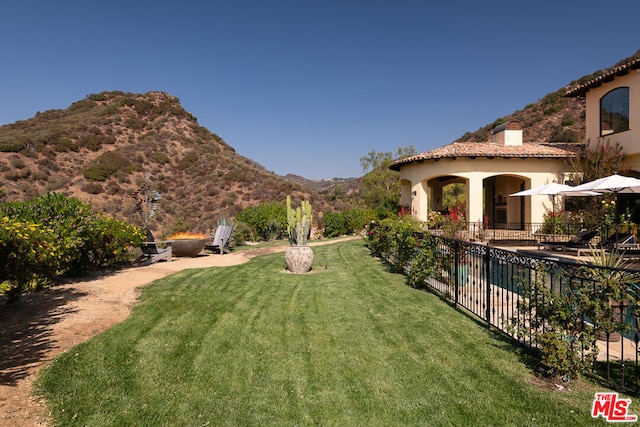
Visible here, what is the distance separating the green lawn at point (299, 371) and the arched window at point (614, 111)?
45.0 ft

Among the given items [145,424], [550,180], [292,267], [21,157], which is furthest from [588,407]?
[21,157]

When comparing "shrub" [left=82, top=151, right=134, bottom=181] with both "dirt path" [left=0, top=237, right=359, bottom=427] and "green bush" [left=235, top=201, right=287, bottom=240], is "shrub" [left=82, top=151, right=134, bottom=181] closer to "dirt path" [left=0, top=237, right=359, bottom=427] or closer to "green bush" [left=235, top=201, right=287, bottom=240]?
"green bush" [left=235, top=201, right=287, bottom=240]

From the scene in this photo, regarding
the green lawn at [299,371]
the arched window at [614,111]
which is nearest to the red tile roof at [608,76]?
the arched window at [614,111]

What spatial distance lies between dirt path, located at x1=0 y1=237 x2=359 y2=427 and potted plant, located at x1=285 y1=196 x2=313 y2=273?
3.43m

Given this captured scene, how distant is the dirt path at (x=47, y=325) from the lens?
10.8 ft

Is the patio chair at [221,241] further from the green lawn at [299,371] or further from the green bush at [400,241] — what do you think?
the green lawn at [299,371]

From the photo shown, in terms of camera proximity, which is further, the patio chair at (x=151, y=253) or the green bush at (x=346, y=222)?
the green bush at (x=346, y=222)

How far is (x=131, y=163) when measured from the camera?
33.3 meters

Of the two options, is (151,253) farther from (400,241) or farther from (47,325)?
(400,241)

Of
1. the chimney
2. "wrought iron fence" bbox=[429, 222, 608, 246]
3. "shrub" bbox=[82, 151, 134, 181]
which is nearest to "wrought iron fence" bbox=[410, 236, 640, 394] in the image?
"wrought iron fence" bbox=[429, 222, 608, 246]

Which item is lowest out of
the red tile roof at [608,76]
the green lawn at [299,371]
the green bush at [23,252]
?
the green lawn at [299,371]

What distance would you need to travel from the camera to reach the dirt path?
3.28m

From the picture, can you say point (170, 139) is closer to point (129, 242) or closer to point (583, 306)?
point (129, 242)

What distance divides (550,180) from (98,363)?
18742 millimetres
